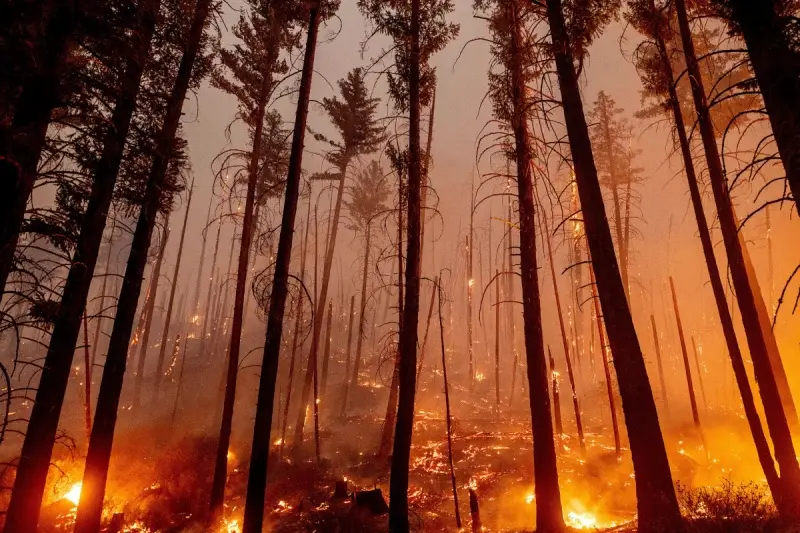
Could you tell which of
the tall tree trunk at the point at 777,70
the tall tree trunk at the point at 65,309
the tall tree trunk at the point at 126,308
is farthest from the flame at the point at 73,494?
the tall tree trunk at the point at 777,70

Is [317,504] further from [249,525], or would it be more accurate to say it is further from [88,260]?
[88,260]

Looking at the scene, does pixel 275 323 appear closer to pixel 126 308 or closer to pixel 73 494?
pixel 126 308

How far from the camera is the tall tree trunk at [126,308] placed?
26.7 feet

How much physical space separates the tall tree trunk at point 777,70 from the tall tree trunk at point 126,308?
10.9 metres

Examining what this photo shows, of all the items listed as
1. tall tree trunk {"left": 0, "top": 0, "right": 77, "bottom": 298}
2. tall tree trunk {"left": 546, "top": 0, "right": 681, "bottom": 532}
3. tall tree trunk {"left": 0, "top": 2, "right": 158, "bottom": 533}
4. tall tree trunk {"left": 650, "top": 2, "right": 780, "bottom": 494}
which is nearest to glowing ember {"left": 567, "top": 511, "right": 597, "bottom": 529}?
tall tree trunk {"left": 650, "top": 2, "right": 780, "bottom": 494}

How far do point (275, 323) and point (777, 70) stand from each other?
355 inches

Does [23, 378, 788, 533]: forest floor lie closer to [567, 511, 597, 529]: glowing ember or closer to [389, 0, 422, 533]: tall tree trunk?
[567, 511, 597, 529]: glowing ember

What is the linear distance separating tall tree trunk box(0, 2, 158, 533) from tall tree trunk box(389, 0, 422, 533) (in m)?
6.48

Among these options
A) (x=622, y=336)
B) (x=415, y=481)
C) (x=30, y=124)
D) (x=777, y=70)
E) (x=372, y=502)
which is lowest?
(x=415, y=481)

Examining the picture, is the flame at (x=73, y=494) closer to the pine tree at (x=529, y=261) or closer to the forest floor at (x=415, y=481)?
the forest floor at (x=415, y=481)

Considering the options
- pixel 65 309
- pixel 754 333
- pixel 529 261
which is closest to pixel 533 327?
pixel 529 261

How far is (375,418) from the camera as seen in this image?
2438cm

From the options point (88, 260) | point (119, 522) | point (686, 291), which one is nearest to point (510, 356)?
point (686, 291)

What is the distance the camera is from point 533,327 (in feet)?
29.3
